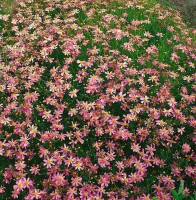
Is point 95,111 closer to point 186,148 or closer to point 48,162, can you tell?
point 48,162

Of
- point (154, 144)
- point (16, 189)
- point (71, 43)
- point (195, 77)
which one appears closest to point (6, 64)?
point (71, 43)

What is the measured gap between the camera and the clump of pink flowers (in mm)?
3912

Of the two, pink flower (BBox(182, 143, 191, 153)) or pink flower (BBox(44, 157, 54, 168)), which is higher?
pink flower (BBox(182, 143, 191, 153))

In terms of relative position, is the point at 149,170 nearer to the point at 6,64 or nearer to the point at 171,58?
the point at 171,58

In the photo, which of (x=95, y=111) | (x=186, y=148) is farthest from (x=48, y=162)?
(x=186, y=148)

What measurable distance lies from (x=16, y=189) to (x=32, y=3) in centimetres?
442

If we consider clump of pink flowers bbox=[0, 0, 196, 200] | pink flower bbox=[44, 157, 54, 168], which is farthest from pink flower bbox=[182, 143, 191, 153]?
pink flower bbox=[44, 157, 54, 168]

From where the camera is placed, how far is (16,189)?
12.4 ft

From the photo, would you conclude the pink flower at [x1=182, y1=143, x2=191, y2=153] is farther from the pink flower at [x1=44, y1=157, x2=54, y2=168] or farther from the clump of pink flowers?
the pink flower at [x1=44, y1=157, x2=54, y2=168]

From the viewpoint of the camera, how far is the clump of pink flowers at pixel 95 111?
3.91 meters

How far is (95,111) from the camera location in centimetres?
438

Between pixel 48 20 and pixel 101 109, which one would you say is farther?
pixel 48 20

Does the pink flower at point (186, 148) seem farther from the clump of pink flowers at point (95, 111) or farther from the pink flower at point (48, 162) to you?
the pink flower at point (48, 162)

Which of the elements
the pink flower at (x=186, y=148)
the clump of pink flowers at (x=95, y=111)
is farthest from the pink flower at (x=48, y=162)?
the pink flower at (x=186, y=148)
